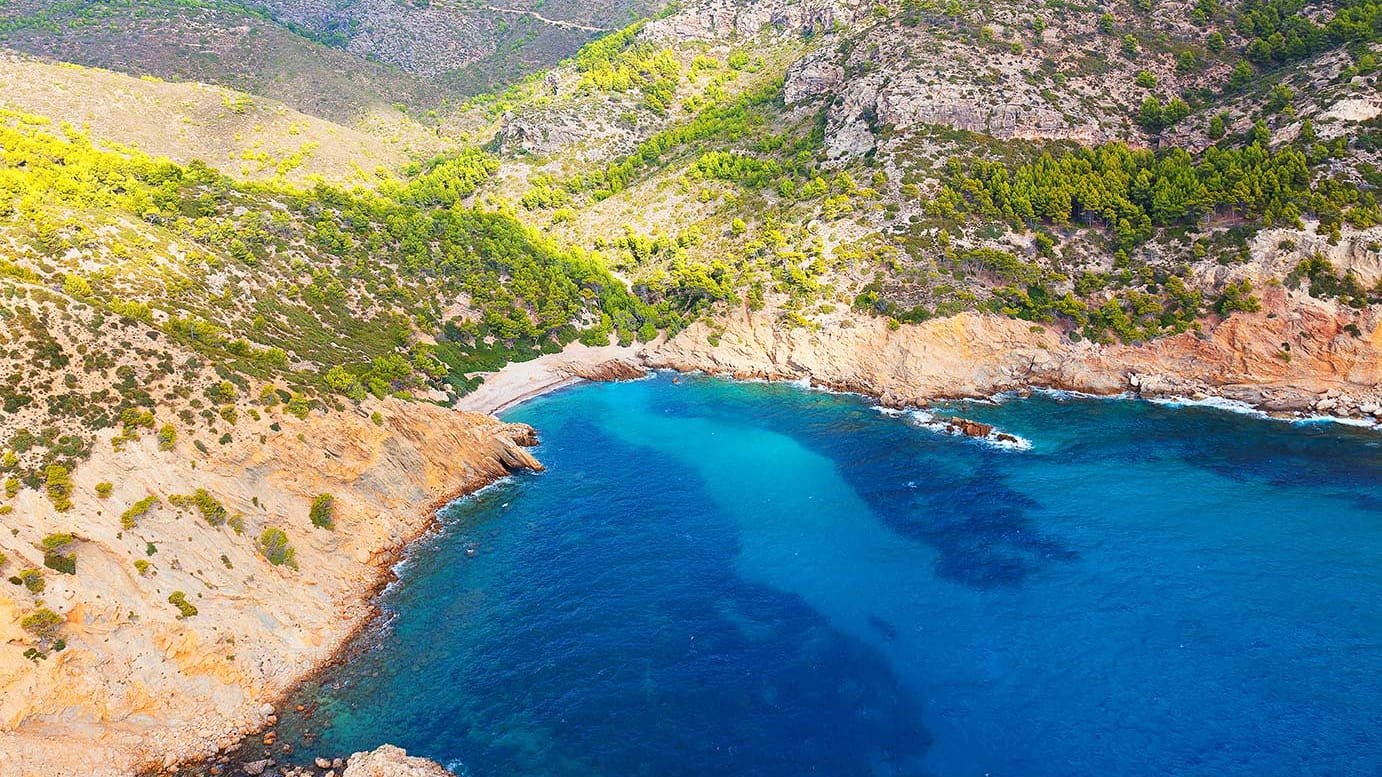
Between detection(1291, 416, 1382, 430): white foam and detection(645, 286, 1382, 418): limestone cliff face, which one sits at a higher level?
detection(645, 286, 1382, 418): limestone cliff face

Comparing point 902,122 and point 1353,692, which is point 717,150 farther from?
point 1353,692

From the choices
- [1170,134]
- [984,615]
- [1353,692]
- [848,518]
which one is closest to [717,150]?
[1170,134]

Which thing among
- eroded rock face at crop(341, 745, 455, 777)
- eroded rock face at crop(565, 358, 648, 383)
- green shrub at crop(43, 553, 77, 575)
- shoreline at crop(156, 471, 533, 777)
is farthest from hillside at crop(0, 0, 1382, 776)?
eroded rock face at crop(341, 745, 455, 777)

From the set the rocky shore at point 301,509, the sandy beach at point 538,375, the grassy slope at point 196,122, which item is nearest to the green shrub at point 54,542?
the rocky shore at point 301,509

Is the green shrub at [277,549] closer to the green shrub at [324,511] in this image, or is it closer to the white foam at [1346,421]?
the green shrub at [324,511]

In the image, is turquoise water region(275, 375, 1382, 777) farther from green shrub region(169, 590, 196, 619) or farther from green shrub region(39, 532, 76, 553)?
green shrub region(39, 532, 76, 553)

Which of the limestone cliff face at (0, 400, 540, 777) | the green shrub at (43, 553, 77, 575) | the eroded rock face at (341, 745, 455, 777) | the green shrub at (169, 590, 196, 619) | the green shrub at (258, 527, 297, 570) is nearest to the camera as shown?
the eroded rock face at (341, 745, 455, 777)
